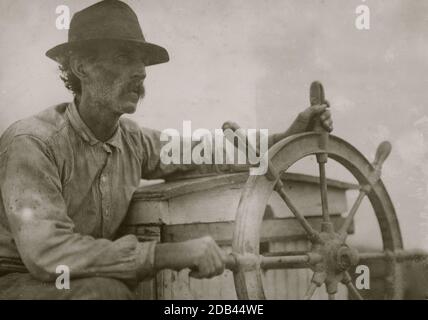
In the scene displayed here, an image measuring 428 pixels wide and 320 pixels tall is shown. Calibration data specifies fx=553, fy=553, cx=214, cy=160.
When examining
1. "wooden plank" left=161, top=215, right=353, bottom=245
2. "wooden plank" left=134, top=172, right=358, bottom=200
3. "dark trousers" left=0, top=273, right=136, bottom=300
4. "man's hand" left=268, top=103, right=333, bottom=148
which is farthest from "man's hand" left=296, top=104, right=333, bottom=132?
"dark trousers" left=0, top=273, right=136, bottom=300

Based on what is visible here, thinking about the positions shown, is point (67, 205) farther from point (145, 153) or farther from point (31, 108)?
point (31, 108)

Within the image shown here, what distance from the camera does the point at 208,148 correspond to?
2395mm

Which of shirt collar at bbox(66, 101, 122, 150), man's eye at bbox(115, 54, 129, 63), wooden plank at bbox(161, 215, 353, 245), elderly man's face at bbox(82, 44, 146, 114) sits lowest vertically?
wooden plank at bbox(161, 215, 353, 245)

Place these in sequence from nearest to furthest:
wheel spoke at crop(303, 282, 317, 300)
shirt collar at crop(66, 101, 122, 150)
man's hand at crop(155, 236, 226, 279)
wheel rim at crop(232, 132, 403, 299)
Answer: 1. man's hand at crop(155, 236, 226, 279)
2. wheel rim at crop(232, 132, 403, 299)
3. wheel spoke at crop(303, 282, 317, 300)
4. shirt collar at crop(66, 101, 122, 150)

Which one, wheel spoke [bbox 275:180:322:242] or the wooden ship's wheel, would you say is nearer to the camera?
the wooden ship's wheel

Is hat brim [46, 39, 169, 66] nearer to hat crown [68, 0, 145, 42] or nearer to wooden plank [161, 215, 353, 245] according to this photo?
hat crown [68, 0, 145, 42]

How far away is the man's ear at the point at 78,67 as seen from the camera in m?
2.06

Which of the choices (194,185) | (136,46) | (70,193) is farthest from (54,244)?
(136,46)

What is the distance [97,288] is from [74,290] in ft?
0.26

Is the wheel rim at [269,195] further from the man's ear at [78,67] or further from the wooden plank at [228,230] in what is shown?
the man's ear at [78,67]

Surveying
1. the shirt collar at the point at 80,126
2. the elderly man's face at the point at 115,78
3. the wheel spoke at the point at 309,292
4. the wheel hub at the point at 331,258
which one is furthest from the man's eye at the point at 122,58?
the wheel spoke at the point at 309,292

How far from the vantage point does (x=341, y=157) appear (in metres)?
2.12

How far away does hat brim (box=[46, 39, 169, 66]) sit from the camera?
79.4 inches
